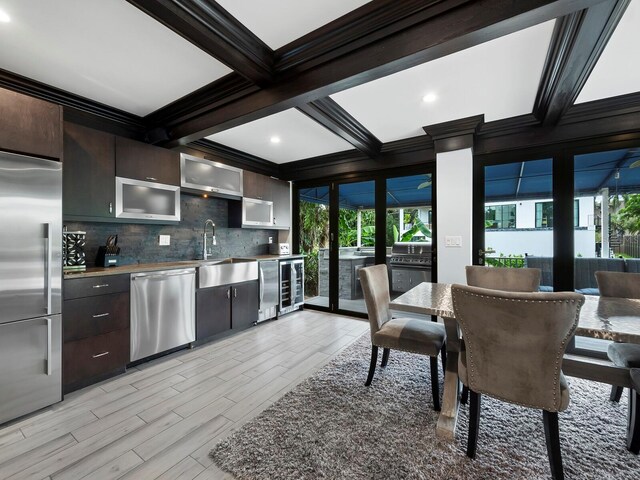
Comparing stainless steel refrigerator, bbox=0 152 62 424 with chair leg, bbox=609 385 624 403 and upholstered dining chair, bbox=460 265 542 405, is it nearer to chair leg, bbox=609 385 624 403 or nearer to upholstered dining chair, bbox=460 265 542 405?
upholstered dining chair, bbox=460 265 542 405

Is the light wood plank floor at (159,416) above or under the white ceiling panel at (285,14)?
under

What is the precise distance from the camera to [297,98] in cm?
212

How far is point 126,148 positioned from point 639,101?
496cm

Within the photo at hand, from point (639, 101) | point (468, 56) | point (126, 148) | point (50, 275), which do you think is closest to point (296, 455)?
point (50, 275)

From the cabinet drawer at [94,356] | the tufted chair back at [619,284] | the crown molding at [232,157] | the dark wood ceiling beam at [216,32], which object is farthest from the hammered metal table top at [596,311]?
the crown molding at [232,157]

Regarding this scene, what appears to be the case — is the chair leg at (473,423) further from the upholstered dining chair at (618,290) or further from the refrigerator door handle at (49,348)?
the refrigerator door handle at (49,348)

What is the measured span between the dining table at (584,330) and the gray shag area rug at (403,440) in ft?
0.45

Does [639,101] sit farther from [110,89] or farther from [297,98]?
[110,89]

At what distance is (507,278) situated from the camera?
2.48 m

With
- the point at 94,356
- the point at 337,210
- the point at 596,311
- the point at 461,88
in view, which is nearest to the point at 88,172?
the point at 94,356

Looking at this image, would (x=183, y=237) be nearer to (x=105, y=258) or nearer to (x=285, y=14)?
(x=105, y=258)

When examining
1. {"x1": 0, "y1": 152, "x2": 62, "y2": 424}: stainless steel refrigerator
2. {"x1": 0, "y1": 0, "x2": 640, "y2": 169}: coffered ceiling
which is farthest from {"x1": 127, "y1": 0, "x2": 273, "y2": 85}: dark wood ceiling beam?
{"x1": 0, "y1": 152, "x2": 62, "y2": 424}: stainless steel refrigerator

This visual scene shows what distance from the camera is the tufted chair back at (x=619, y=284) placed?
2139 mm

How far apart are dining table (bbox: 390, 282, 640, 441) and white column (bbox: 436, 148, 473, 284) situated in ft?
4.33
